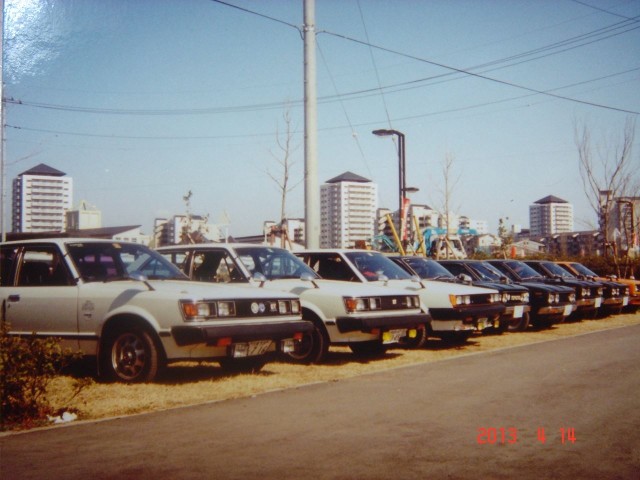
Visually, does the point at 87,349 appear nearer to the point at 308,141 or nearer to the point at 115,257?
the point at 115,257

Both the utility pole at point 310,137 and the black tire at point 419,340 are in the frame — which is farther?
the utility pole at point 310,137

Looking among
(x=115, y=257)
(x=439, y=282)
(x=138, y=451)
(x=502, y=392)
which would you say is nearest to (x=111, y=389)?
(x=115, y=257)

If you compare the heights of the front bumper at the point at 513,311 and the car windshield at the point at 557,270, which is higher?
the car windshield at the point at 557,270

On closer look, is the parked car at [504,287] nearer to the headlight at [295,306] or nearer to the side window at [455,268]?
the side window at [455,268]

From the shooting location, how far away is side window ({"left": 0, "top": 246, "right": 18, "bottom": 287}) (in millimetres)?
8508

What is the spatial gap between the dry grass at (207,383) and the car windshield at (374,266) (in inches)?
52.6

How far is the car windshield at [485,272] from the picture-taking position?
50.4 feet

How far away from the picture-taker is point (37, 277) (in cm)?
839

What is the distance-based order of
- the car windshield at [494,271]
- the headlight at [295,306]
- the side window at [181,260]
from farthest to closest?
the car windshield at [494,271] < the side window at [181,260] < the headlight at [295,306]

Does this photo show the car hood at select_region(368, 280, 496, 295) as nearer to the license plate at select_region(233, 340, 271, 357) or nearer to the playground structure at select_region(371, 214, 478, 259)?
the license plate at select_region(233, 340, 271, 357)

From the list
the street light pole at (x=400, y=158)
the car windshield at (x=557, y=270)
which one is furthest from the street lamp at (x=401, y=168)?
the car windshield at (x=557, y=270)

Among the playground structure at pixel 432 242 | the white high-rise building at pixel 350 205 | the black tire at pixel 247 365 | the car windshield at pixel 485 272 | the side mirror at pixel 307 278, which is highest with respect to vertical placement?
the white high-rise building at pixel 350 205

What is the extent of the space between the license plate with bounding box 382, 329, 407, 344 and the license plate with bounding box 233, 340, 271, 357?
212 centimetres

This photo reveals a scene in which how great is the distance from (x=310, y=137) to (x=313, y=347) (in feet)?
21.8
